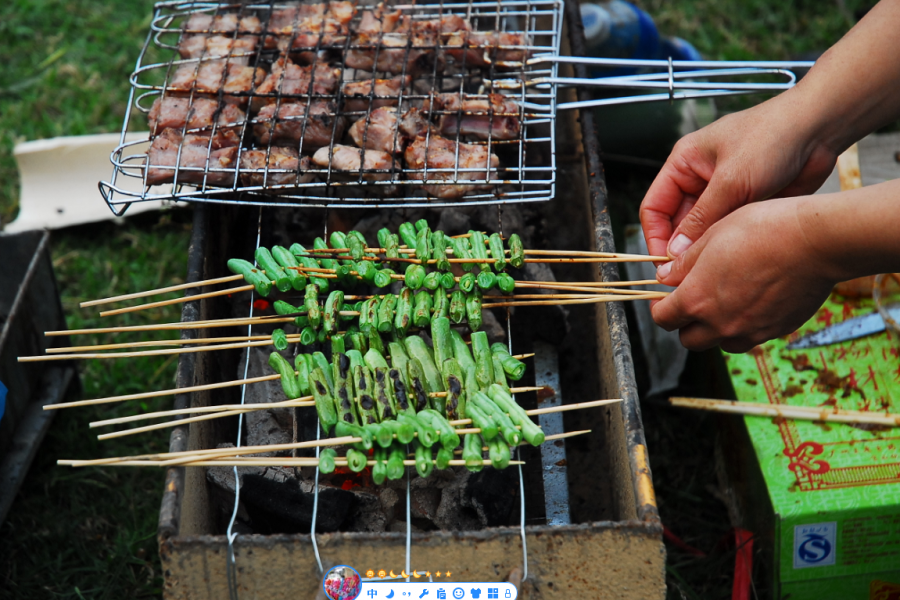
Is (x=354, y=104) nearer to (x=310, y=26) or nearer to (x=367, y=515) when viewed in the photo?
(x=310, y=26)

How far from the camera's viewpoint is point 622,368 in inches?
122

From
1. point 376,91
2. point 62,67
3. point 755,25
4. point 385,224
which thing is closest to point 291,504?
point 385,224

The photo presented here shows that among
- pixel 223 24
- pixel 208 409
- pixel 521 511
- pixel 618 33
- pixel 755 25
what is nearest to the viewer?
pixel 521 511

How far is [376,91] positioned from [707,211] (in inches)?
76.1

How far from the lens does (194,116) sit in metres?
4.04

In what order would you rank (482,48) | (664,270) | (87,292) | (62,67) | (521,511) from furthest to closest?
(62,67) < (87,292) < (482,48) < (664,270) < (521,511)

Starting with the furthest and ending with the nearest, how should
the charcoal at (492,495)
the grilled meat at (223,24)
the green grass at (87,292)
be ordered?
the grilled meat at (223,24) < the green grass at (87,292) < the charcoal at (492,495)

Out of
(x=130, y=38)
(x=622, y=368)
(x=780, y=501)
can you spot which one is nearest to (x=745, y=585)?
(x=780, y=501)

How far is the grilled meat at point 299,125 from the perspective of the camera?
13.0 feet

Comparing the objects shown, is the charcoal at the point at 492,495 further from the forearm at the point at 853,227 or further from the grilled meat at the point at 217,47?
the grilled meat at the point at 217,47

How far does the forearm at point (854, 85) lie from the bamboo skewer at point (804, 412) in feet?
4.56

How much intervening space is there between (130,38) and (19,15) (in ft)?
4.07

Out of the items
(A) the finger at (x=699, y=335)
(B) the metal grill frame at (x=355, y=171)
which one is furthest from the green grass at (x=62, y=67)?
(A) the finger at (x=699, y=335)

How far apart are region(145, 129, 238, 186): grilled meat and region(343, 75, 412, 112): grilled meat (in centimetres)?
70
